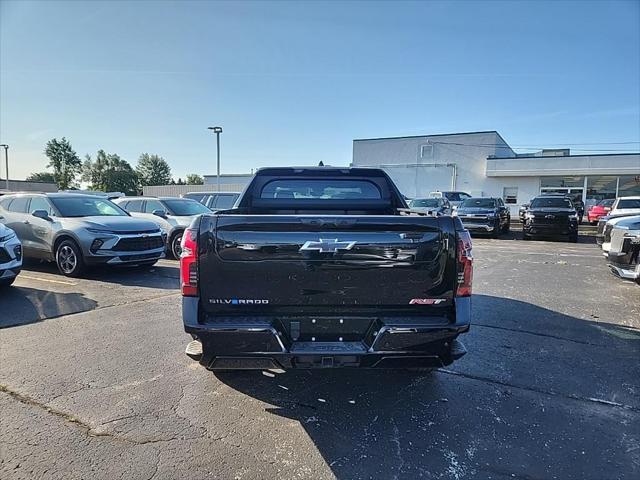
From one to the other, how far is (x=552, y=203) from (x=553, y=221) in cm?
141

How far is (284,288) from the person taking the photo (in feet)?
8.96

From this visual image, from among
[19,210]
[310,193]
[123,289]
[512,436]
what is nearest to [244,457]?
[512,436]

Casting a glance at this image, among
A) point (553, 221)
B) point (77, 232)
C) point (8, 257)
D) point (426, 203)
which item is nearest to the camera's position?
point (8, 257)

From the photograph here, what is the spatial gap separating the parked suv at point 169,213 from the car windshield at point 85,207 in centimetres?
126

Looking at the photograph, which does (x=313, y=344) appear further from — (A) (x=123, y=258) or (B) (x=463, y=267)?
(A) (x=123, y=258)

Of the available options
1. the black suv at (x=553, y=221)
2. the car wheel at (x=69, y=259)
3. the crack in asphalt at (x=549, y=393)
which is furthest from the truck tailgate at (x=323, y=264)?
the black suv at (x=553, y=221)

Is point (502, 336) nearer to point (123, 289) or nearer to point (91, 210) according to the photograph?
point (123, 289)

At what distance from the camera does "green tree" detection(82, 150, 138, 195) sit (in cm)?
8306

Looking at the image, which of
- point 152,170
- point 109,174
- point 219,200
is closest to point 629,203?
point 219,200

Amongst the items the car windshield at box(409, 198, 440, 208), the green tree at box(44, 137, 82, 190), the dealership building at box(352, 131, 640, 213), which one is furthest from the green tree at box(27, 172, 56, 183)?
the car windshield at box(409, 198, 440, 208)

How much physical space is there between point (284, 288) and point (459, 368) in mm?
2200

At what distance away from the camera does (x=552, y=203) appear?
16969 mm

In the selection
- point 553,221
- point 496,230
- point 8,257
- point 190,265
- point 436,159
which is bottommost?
point 496,230

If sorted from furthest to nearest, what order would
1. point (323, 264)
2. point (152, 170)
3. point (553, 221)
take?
point (152, 170)
point (553, 221)
point (323, 264)
